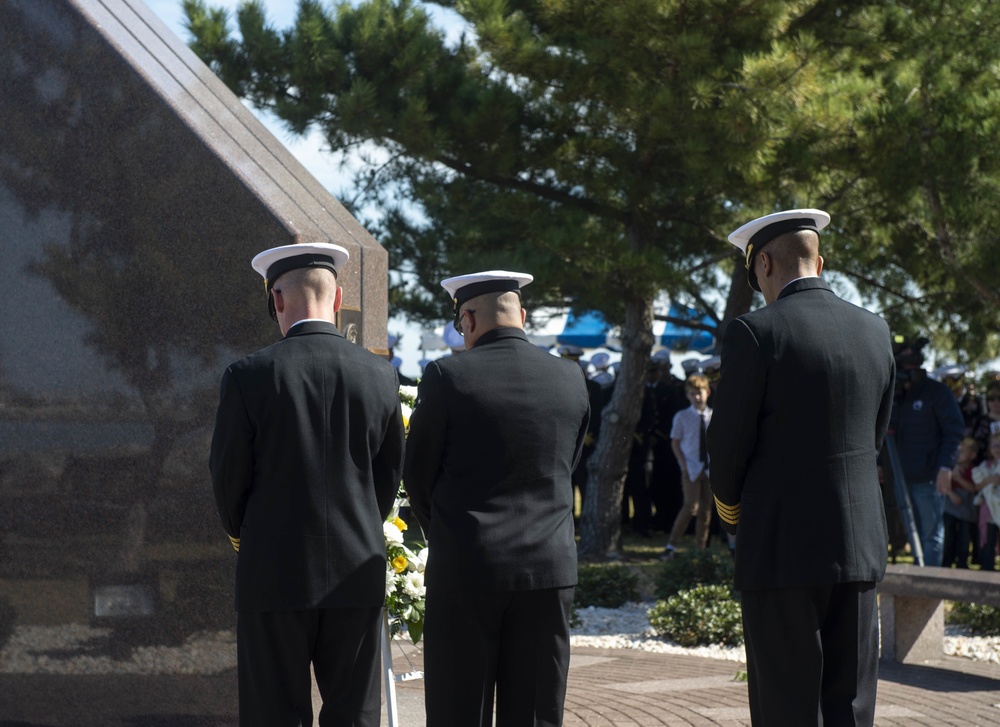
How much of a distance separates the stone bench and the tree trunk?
4.46 m

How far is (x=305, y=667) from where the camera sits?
3600 mm

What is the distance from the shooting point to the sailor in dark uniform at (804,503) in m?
3.50

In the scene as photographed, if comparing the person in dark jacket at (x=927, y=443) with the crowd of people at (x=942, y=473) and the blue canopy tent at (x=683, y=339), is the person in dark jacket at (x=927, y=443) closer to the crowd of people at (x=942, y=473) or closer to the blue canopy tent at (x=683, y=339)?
the crowd of people at (x=942, y=473)

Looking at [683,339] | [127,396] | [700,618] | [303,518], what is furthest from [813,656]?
[683,339]

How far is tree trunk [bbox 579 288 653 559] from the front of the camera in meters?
12.0

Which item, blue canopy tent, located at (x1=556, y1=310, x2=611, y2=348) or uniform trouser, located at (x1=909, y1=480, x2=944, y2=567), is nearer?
uniform trouser, located at (x1=909, y1=480, x2=944, y2=567)

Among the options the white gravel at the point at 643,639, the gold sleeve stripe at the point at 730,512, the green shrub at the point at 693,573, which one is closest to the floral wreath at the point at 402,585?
the gold sleeve stripe at the point at 730,512

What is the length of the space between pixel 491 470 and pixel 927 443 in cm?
754

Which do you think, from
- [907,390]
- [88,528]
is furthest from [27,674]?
[907,390]

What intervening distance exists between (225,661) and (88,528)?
2.44ft

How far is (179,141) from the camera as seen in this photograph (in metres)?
4.96

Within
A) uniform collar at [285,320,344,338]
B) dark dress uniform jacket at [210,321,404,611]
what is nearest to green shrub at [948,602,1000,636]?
dark dress uniform jacket at [210,321,404,611]

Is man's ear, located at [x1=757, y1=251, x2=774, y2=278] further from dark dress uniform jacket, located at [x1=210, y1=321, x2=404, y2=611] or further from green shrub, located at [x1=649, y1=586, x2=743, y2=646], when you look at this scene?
green shrub, located at [x1=649, y1=586, x2=743, y2=646]

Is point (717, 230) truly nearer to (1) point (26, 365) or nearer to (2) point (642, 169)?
(2) point (642, 169)
